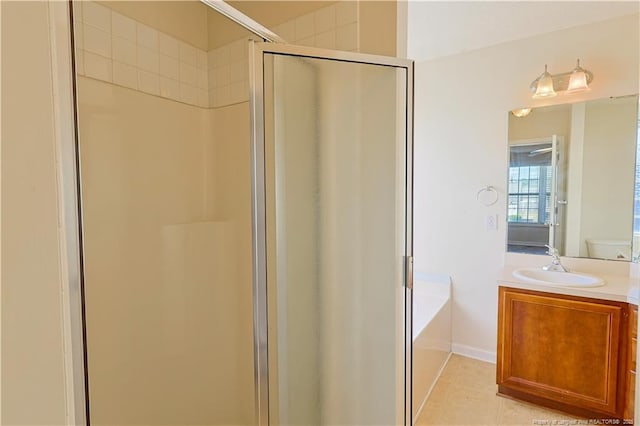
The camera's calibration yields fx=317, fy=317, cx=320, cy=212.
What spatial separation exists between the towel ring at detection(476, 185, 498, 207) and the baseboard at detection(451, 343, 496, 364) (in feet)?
3.96

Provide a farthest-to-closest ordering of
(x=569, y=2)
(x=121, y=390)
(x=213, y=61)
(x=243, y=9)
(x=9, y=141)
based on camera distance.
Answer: (x=569, y=2) → (x=213, y=61) → (x=243, y=9) → (x=121, y=390) → (x=9, y=141)

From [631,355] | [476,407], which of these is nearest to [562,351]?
[631,355]

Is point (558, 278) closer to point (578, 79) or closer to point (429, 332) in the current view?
point (429, 332)

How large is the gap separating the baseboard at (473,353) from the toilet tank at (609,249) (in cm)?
107

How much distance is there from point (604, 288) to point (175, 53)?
2763mm

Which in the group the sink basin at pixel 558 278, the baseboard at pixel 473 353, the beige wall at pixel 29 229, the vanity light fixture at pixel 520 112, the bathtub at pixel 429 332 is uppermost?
the vanity light fixture at pixel 520 112

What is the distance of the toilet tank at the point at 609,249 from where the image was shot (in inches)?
82.5

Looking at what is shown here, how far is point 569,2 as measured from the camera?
191cm

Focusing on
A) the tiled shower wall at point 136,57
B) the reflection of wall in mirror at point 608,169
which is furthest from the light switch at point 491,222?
the tiled shower wall at point 136,57

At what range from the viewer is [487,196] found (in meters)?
2.54

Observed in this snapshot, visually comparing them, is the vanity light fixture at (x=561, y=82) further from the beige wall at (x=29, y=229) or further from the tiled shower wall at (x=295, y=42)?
the beige wall at (x=29, y=229)

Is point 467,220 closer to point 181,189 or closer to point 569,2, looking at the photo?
point 569,2

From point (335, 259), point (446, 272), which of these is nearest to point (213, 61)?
point (335, 259)

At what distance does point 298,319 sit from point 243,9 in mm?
1548
